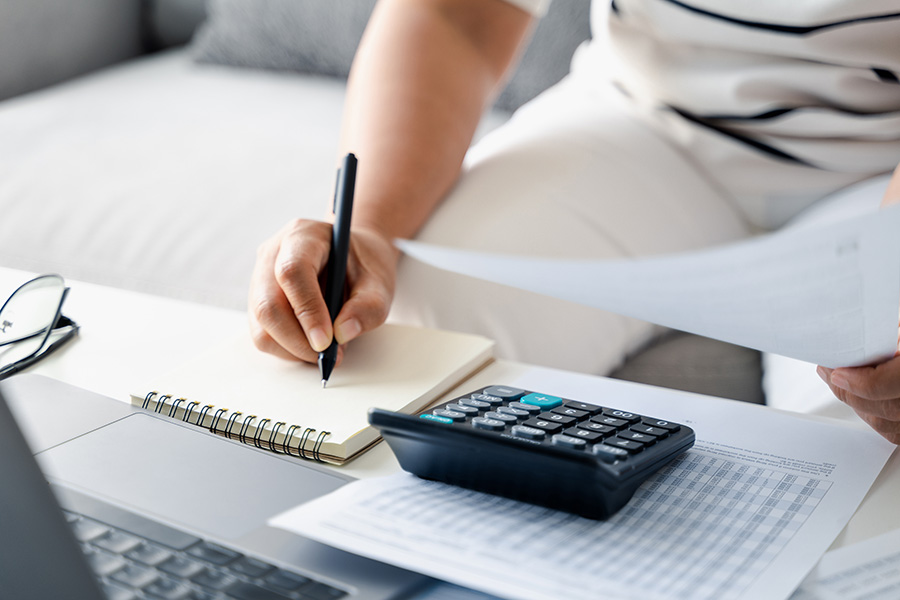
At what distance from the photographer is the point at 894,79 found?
705mm

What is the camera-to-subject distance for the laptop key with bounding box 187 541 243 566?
0.35 m

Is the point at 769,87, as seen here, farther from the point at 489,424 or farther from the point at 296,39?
the point at 296,39

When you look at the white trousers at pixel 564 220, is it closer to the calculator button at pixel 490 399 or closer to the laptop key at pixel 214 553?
the calculator button at pixel 490 399

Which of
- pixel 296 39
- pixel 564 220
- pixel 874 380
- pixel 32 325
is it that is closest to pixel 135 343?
pixel 32 325

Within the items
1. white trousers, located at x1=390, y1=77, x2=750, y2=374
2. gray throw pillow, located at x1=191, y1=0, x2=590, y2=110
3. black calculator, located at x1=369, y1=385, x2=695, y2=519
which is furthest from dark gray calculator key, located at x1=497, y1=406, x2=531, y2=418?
gray throw pillow, located at x1=191, y1=0, x2=590, y2=110

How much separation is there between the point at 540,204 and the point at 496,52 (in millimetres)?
245

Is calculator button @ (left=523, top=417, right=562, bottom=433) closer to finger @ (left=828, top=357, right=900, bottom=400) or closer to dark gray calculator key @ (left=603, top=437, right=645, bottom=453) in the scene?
dark gray calculator key @ (left=603, top=437, right=645, bottom=453)

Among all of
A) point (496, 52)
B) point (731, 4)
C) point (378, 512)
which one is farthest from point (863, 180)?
point (378, 512)

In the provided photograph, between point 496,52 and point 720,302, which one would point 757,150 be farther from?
point 720,302

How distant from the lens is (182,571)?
0.34 meters

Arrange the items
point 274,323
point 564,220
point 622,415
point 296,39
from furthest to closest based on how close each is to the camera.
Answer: point 296,39
point 564,220
point 274,323
point 622,415

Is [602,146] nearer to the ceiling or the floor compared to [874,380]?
nearer to the ceiling

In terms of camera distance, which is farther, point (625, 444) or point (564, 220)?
point (564, 220)

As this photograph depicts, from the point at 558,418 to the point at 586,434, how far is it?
0.02 meters
